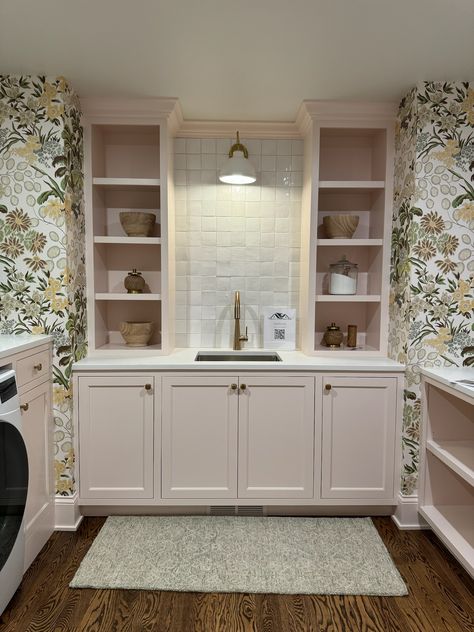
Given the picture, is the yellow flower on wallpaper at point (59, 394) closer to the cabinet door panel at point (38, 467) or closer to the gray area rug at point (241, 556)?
the cabinet door panel at point (38, 467)

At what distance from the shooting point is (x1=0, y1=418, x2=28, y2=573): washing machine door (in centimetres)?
161

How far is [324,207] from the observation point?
274cm

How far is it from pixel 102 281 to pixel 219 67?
→ 4.60ft

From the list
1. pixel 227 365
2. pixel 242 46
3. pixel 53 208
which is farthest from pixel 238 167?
pixel 227 365

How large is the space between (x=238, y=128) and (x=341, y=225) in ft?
3.00

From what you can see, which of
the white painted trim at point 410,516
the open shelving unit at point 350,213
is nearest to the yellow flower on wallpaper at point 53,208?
the open shelving unit at point 350,213

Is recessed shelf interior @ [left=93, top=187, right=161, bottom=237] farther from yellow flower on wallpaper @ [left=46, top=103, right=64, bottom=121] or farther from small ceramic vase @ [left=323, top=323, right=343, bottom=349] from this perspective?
small ceramic vase @ [left=323, top=323, right=343, bottom=349]

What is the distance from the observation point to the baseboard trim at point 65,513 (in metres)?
2.24

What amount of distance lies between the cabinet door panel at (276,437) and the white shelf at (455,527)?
A: 2.05ft

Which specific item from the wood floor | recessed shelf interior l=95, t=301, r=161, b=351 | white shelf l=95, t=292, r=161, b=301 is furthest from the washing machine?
recessed shelf interior l=95, t=301, r=161, b=351

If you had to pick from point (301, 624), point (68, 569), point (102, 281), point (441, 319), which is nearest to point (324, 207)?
point (441, 319)

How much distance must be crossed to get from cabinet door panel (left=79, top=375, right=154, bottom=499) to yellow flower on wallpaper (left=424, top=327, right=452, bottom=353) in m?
1.51

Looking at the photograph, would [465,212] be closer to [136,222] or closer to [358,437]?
[358,437]

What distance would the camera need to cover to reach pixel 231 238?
280 cm
